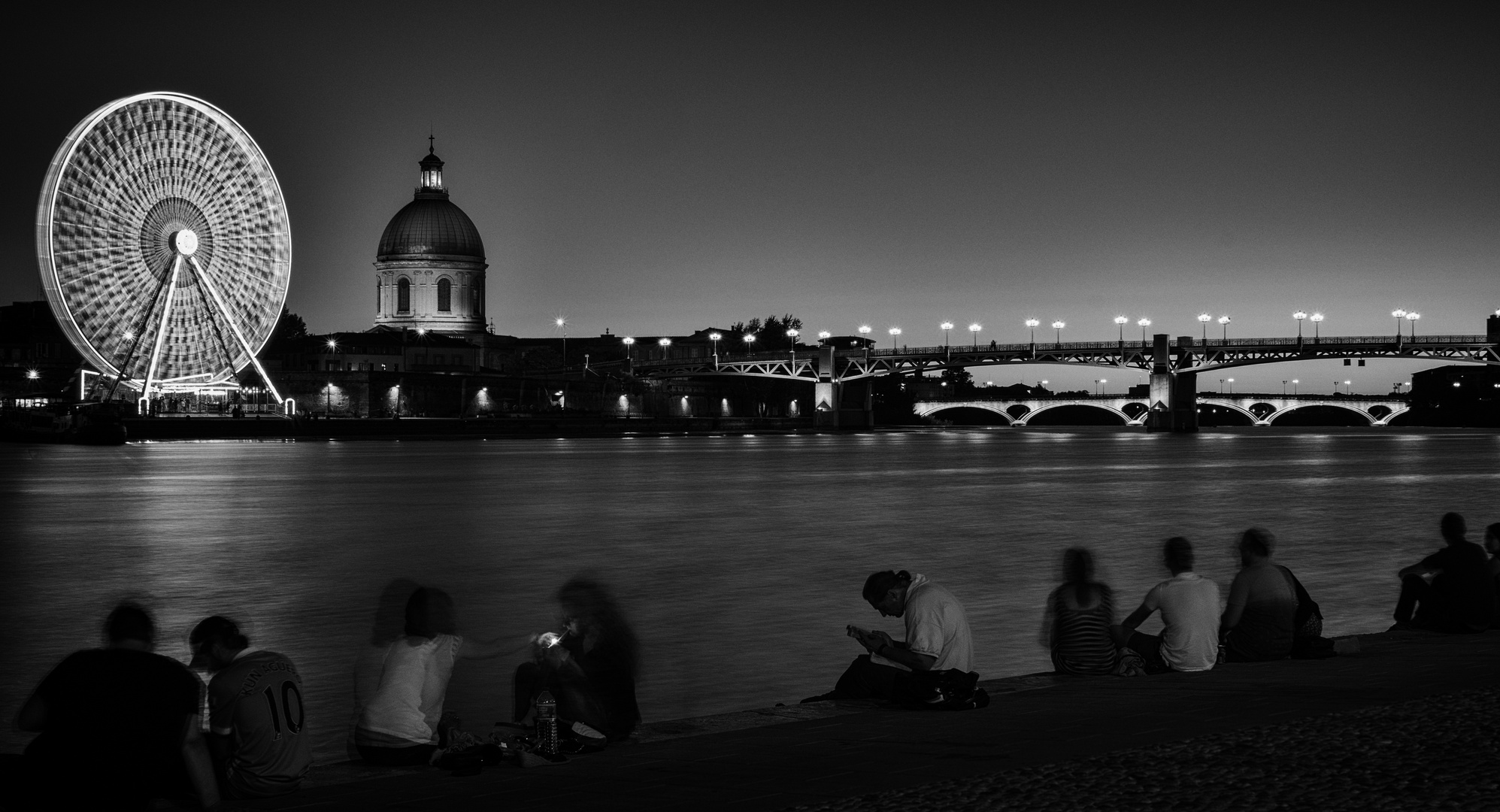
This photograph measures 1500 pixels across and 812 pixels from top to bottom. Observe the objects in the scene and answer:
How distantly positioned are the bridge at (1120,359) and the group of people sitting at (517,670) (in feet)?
464

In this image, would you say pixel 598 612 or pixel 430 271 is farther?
pixel 430 271

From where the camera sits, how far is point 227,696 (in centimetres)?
835

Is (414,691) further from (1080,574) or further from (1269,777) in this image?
(1080,574)

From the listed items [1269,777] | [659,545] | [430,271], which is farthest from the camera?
[430,271]

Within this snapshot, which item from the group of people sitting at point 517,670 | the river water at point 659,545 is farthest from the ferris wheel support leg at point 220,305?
the group of people sitting at point 517,670

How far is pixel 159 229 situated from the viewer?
65625 millimetres

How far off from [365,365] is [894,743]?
153m

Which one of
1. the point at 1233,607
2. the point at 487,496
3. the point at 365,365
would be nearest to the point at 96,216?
the point at 487,496

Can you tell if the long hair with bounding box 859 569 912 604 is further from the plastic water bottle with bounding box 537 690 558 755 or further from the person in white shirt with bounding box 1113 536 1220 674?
the plastic water bottle with bounding box 537 690 558 755

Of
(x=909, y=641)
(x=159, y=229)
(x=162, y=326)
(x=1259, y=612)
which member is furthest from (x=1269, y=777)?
(x=162, y=326)

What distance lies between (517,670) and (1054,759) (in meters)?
4.14

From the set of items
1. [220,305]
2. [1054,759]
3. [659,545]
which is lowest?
[659,545]

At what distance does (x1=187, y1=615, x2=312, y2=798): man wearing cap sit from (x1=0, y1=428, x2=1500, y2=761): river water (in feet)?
11.3

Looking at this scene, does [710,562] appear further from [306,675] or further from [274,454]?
[274,454]
